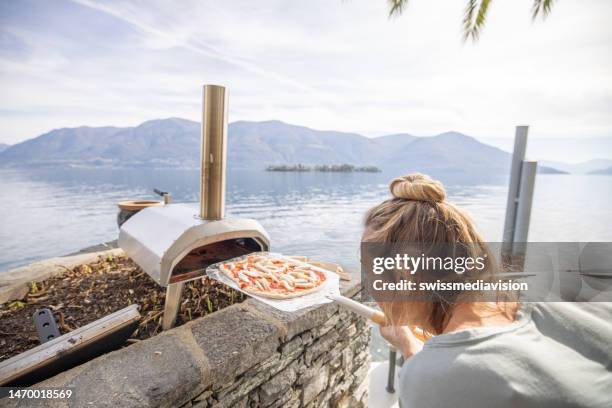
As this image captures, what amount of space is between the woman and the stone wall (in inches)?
43.2

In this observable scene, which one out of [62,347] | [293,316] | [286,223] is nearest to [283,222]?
[286,223]

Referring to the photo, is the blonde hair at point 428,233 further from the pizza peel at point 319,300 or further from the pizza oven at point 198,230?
the pizza oven at point 198,230

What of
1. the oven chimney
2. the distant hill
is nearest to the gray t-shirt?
the oven chimney

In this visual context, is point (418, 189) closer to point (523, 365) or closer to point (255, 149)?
point (523, 365)

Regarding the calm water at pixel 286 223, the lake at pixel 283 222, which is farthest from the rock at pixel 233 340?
the calm water at pixel 286 223

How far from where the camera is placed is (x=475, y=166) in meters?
71.7

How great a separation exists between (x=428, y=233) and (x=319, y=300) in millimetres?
1004

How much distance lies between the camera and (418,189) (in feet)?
4.31

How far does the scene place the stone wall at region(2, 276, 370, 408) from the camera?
1.54m

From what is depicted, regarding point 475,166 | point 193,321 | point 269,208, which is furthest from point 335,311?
point 475,166

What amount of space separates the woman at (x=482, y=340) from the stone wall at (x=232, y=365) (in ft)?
3.60

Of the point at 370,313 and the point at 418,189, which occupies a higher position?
the point at 418,189

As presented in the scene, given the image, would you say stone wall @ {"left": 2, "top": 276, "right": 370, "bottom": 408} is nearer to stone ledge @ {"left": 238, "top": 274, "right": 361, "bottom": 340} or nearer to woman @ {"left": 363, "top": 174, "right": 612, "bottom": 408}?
stone ledge @ {"left": 238, "top": 274, "right": 361, "bottom": 340}

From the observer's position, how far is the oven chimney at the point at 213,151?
224cm
